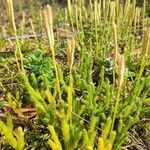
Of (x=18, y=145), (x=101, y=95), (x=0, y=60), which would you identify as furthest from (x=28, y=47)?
(x=18, y=145)

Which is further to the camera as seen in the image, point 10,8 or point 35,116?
point 35,116

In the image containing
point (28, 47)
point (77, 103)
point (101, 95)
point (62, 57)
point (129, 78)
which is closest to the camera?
point (77, 103)

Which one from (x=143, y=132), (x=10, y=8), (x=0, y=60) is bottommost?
(x=143, y=132)

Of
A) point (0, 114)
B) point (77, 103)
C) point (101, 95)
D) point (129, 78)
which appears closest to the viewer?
point (77, 103)

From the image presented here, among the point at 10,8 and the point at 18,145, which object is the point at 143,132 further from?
the point at 10,8

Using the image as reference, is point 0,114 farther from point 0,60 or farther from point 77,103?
point 0,60

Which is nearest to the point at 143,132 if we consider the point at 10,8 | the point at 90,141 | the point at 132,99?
the point at 132,99

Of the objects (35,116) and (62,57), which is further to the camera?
(62,57)

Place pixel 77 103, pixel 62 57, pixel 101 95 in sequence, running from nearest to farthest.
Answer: pixel 77 103, pixel 101 95, pixel 62 57

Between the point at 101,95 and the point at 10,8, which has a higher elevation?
the point at 10,8
